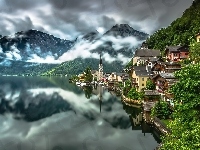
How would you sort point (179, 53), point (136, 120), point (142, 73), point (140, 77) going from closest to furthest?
1. point (136, 120)
2. point (140, 77)
3. point (142, 73)
4. point (179, 53)

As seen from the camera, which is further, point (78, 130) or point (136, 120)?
point (136, 120)

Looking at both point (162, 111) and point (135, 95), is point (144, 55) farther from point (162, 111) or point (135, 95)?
point (162, 111)

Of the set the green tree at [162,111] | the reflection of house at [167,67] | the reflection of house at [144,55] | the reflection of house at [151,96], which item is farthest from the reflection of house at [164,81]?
the reflection of house at [144,55]

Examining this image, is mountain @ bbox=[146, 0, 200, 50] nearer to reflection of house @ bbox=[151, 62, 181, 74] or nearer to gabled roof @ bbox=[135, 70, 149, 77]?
reflection of house @ bbox=[151, 62, 181, 74]

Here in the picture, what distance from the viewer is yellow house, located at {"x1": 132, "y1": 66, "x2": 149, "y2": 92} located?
66062 mm

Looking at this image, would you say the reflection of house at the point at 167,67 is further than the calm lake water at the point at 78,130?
Yes

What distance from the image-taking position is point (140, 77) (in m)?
66.6

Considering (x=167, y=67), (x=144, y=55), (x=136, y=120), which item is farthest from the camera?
(x=144, y=55)

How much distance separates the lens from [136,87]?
67.2m

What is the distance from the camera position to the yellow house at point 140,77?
217ft

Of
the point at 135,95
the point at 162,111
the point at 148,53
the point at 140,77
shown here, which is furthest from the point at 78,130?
the point at 148,53

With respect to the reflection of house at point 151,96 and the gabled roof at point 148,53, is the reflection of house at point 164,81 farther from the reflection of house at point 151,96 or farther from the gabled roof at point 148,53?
the gabled roof at point 148,53

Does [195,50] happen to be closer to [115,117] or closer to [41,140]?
[115,117]

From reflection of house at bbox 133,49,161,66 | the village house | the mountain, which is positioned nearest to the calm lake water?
the village house
